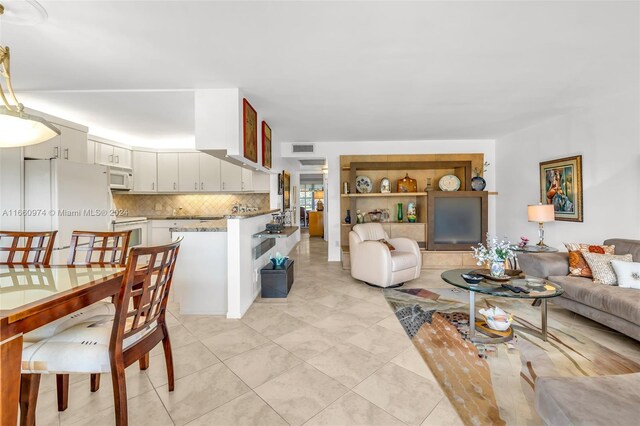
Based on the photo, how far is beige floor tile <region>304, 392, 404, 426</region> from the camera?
1.45m

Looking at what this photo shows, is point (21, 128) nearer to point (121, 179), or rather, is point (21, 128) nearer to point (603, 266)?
point (121, 179)

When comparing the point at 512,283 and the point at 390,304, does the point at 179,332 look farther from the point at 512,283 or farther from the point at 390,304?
the point at 512,283

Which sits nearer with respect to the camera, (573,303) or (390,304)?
(573,303)

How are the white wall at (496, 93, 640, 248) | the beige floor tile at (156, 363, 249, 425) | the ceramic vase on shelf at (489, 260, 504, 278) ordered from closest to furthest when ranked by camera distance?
the beige floor tile at (156, 363, 249, 425) < the ceramic vase on shelf at (489, 260, 504, 278) < the white wall at (496, 93, 640, 248)

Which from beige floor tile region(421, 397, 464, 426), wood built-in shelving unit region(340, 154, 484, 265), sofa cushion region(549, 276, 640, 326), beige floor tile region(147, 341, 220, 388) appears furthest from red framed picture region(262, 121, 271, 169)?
sofa cushion region(549, 276, 640, 326)

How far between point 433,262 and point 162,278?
4398mm

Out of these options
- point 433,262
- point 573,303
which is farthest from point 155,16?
point 433,262

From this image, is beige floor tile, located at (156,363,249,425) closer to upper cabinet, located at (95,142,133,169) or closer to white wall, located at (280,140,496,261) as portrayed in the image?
white wall, located at (280,140,496,261)

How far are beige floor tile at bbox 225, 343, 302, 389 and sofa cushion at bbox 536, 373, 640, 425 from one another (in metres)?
1.45

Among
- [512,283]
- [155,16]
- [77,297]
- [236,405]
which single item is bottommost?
[236,405]

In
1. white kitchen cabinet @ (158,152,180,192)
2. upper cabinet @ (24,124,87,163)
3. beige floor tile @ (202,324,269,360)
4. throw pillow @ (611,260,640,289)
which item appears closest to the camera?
beige floor tile @ (202,324,269,360)

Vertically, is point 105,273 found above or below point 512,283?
above

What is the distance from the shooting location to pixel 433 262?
486 centimetres

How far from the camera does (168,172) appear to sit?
5.34m
